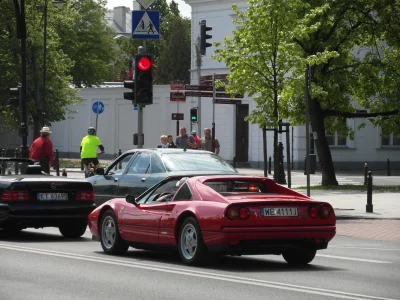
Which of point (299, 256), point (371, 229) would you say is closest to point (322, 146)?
point (371, 229)

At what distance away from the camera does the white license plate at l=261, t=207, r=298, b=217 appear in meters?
12.8

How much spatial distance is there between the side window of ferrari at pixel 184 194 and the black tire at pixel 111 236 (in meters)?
1.23

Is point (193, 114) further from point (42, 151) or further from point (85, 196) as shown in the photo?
point (85, 196)

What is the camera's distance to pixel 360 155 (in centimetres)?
5556

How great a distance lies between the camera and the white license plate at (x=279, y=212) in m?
12.8

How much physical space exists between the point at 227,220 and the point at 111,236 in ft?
8.71

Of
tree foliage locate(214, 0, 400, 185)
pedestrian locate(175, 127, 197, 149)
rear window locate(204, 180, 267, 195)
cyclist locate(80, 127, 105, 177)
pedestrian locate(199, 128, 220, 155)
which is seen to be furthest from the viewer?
tree foliage locate(214, 0, 400, 185)

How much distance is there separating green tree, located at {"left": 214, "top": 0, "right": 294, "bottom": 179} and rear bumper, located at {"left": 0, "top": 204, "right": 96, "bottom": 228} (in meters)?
11.8

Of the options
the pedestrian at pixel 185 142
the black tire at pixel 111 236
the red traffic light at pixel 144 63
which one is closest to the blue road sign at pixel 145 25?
the red traffic light at pixel 144 63

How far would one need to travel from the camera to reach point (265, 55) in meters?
29.2

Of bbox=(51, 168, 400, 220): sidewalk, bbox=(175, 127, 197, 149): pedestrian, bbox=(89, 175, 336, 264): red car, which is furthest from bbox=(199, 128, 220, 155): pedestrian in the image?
bbox=(89, 175, 336, 264): red car

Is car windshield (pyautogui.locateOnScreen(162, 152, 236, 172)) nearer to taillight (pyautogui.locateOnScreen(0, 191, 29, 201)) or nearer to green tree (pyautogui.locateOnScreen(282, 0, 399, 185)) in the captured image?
taillight (pyautogui.locateOnScreen(0, 191, 29, 201))

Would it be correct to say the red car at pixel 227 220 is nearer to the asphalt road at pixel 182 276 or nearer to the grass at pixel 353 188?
the asphalt road at pixel 182 276

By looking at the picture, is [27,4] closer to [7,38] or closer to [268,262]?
[7,38]
